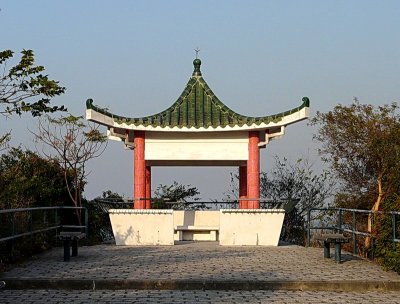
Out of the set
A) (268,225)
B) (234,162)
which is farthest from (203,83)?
(268,225)

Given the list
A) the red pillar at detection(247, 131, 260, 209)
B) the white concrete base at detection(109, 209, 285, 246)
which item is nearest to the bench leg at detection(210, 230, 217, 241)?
the red pillar at detection(247, 131, 260, 209)

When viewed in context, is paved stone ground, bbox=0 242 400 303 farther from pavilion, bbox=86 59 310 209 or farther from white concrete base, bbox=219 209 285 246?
pavilion, bbox=86 59 310 209

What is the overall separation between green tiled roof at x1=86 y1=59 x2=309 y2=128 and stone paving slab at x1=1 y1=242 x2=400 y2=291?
423 centimetres

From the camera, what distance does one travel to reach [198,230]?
835 inches

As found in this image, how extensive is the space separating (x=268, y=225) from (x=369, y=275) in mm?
7296

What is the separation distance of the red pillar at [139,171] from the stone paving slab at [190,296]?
31.1 feet

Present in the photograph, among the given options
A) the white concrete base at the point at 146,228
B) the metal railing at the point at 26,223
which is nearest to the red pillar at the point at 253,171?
the white concrete base at the point at 146,228

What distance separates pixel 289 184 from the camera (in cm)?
2722

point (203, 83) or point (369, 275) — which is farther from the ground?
point (203, 83)

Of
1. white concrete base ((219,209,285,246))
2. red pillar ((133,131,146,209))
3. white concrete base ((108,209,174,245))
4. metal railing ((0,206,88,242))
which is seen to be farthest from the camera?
red pillar ((133,131,146,209))

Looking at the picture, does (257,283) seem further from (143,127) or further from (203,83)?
(203,83)

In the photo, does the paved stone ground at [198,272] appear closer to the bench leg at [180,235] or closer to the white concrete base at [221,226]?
the white concrete base at [221,226]

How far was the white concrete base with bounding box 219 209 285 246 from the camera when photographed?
18.6 meters

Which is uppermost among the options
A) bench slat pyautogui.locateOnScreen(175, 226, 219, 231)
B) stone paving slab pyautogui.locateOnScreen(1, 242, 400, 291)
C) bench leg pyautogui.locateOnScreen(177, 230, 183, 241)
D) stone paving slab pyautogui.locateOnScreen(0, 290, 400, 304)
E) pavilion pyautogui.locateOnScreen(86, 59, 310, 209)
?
pavilion pyautogui.locateOnScreen(86, 59, 310, 209)
